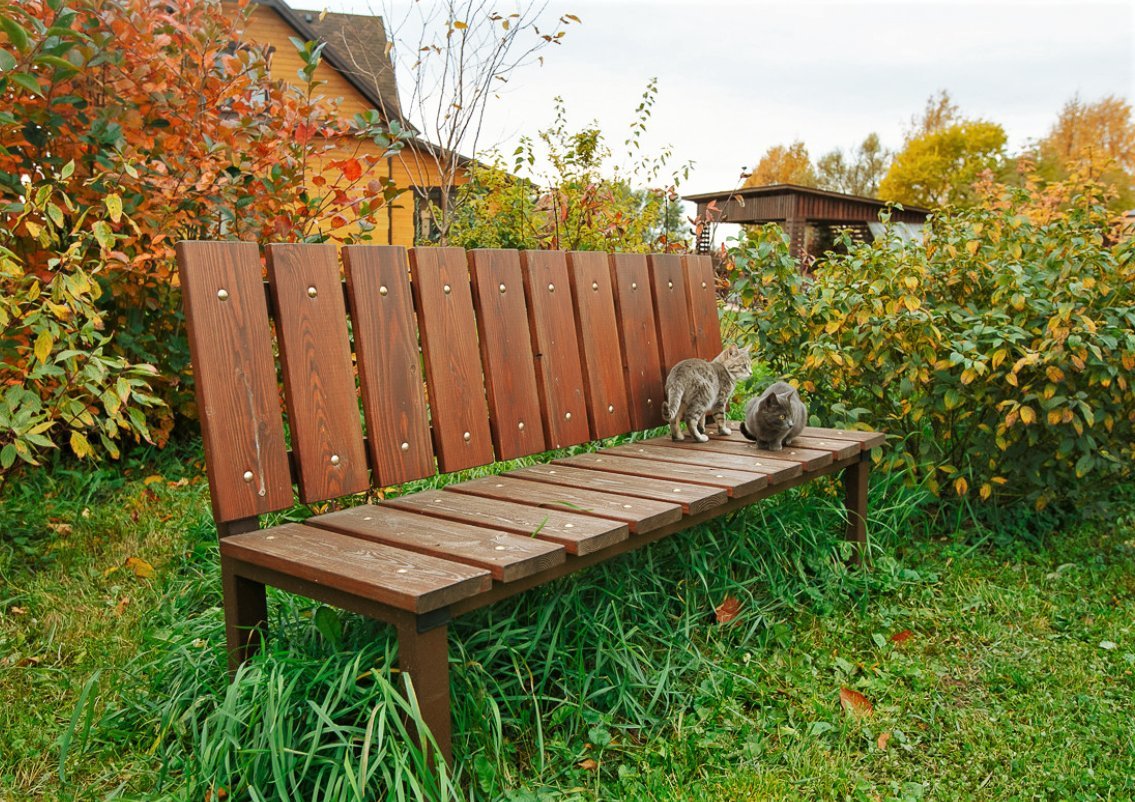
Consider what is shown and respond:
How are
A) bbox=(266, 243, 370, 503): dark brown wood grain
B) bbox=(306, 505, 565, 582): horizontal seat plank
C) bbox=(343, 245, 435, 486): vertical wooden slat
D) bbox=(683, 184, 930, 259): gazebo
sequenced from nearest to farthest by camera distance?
bbox=(306, 505, 565, 582): horizontal seat plank, bbox=(266, 243, 370, 503): dark brown wood grain, bbox=(343, 245, 435, 486): vertical wooden slat, bbox=(683, 184, 930, 259): gazebo

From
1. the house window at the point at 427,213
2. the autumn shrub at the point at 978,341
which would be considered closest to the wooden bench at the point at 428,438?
the autumn shrub at the point at 978,341

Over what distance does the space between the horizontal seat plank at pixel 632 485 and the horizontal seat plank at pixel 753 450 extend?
0.58m

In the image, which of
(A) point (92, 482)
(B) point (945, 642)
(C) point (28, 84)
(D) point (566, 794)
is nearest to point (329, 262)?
(C) point (28, 84)

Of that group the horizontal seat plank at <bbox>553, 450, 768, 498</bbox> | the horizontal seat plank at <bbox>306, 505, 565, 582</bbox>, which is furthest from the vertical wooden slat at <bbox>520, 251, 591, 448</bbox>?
the horizontal seat plank at <bbox>306, 505, 565, 582</bbox>

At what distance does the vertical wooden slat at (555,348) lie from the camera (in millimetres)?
3150

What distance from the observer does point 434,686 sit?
1874 millimetres

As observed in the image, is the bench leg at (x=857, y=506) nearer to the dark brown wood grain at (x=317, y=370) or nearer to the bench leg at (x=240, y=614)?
the dark brown wood grain at (x=317, y=370)

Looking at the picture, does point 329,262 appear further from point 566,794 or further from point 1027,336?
point 1027,336

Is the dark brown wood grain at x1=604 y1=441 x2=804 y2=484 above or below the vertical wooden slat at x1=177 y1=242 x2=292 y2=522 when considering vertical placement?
below

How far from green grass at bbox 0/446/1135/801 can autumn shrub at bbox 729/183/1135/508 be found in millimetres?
559

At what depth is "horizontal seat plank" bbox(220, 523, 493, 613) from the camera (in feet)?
5.85

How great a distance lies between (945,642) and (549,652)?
1.65m

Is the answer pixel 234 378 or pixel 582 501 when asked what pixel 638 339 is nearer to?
pixel 582 501

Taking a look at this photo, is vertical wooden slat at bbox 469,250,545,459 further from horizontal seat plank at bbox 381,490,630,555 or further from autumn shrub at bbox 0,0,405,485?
autumn shrub at bbox 0,0,405,485
